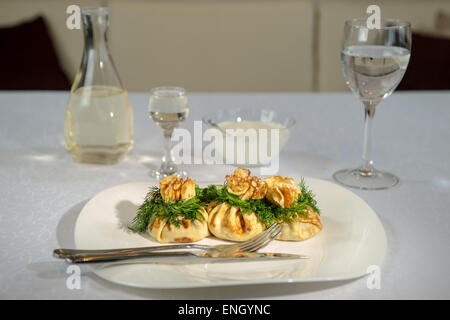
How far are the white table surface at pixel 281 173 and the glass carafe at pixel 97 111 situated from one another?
0.09 feet

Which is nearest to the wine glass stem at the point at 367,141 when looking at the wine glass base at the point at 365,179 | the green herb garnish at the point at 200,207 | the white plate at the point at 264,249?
the wine glass base at the point at 365,179

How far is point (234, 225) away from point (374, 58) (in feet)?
1.20

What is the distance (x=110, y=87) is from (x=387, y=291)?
0.58 m

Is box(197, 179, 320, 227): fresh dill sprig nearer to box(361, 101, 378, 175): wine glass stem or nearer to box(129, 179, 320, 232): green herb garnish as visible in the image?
box(129, 179, 320, 232): green herb garnish

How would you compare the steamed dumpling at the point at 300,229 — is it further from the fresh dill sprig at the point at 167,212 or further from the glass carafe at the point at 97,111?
the glass carafe at the point at 97,111

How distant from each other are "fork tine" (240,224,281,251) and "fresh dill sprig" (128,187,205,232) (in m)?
0.06

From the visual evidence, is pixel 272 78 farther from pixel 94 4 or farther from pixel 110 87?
pixel 110 87

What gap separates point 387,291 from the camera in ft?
1.68

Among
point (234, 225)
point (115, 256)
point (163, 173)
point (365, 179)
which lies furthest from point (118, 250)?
point (365, 179)


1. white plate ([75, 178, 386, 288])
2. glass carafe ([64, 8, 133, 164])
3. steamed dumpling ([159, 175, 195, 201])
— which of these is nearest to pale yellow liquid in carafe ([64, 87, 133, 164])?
glass carafe ([64, 8, 133, 164])

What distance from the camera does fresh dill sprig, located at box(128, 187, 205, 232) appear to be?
58cm

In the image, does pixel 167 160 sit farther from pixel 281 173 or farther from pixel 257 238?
pixel 257 238

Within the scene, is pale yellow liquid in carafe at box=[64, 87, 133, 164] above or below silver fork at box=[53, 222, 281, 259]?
above

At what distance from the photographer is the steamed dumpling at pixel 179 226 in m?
0.57
